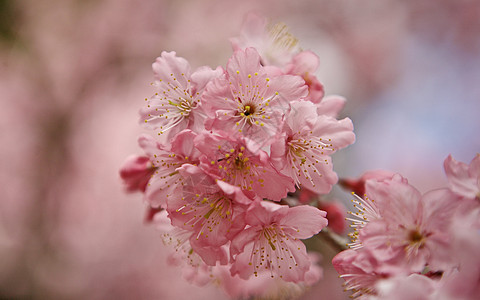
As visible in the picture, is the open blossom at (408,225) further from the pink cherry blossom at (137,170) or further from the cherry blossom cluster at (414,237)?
the pink cherry blossom at (137,170)

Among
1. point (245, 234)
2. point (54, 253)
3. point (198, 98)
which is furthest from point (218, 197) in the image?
point (54, 253)

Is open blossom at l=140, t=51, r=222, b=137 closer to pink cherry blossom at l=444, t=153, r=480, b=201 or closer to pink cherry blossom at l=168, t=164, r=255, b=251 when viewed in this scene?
pink cherry blossom at l=168, t=164, r=255, b=251

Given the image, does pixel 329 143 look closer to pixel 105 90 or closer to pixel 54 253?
pixel 54 253

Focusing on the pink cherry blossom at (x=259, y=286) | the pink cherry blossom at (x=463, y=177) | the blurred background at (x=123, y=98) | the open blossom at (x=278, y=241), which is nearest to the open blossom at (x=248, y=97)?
the open blossom at (x=278, y=241)

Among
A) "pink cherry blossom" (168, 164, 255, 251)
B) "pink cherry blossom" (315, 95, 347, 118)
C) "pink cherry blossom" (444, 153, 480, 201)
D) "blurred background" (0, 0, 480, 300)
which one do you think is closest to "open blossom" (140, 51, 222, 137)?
"pink cherry blossom" (168, 164, 255, 251)

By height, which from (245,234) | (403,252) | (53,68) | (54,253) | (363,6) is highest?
(363,6)

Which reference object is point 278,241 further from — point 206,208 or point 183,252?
point 183,252
